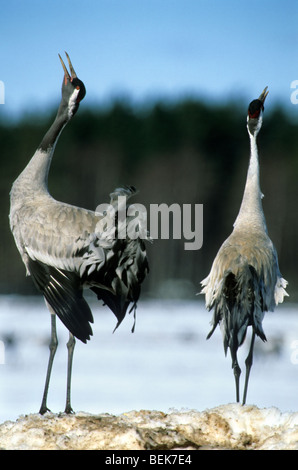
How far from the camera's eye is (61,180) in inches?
1178

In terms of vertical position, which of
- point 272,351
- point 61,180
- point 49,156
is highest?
point 61,180

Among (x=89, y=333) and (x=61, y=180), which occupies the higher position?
(x=61, y=180)

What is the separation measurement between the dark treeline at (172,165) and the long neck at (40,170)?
20108 millimetres

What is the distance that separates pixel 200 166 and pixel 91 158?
495cm

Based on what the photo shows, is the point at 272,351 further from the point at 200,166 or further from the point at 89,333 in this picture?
the point at 200,166

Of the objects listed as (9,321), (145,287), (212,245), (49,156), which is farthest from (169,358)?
(212,245)

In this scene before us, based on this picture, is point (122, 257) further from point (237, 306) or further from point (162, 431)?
point (162, 431)

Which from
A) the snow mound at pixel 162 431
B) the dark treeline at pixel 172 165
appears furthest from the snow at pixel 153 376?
the dark treeline at pixel 172 165

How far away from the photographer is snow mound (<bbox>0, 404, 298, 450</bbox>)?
3744mm

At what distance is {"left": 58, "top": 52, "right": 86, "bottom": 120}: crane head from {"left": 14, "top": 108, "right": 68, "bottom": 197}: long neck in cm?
7

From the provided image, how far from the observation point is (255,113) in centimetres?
605

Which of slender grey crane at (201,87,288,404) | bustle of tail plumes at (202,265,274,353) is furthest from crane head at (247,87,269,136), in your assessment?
bustle of tail plumes at (202,265,274,353)

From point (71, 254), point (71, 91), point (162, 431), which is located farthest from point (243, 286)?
point (71, 91)

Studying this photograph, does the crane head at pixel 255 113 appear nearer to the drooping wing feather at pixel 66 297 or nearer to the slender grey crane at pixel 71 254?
the slender grey crane at pixel 71 254
